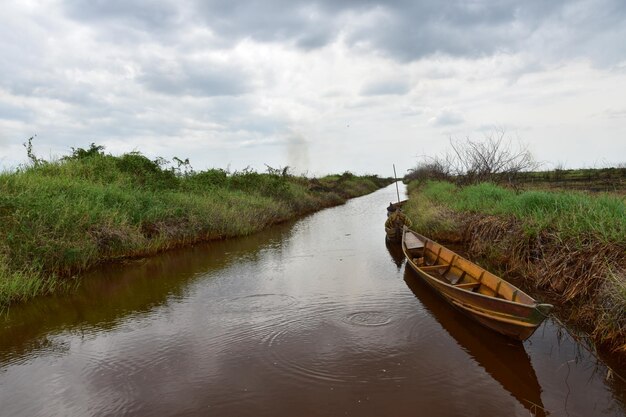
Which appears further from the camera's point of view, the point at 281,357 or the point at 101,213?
the point at 101,213

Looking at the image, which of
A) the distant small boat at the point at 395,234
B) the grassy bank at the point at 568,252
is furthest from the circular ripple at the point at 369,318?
the distant small boat at the point at 395,234

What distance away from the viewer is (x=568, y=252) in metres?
7.32

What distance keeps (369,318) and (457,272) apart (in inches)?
109

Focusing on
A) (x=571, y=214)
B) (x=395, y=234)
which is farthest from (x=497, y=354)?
(x=395, y=234)

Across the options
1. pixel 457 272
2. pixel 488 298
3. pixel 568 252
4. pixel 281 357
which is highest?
pixel 568 252

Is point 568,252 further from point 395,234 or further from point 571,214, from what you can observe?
point 395,234

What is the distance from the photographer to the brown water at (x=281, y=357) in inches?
187

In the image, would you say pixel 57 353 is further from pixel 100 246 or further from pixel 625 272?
pixel 625 272

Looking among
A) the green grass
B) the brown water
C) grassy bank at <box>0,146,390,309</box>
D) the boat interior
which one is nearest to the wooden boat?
the boat interior

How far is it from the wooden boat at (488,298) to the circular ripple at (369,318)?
3.93 feet

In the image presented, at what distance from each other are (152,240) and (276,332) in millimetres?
7871

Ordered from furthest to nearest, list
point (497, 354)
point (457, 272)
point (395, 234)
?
point (395, 234) → point (457, 272) → point (497, 354)

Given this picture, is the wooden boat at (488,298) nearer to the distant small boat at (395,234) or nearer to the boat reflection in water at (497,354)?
the boat reflection in water at (497,354)

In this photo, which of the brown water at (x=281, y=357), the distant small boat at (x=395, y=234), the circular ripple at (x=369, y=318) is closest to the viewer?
the brown water at (x=281, y=357)
